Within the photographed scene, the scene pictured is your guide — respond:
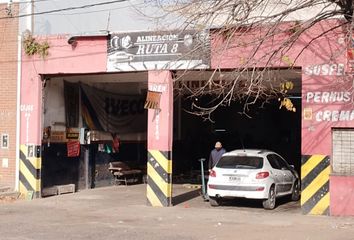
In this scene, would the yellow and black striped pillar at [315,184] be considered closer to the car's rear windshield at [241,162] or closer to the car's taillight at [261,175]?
the car's taillight at [261,175]

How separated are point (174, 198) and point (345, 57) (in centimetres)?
680

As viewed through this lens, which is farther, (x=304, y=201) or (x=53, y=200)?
(x=53, y=200)

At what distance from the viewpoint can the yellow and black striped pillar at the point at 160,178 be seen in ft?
53.2

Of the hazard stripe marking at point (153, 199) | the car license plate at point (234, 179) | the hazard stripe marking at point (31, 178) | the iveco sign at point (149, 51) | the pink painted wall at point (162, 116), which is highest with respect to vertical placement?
the iveco sign at point (149, 51)

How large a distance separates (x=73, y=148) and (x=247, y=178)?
7.21 m

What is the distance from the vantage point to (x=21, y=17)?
18.7 metres

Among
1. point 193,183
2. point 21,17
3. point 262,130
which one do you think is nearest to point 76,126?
point 21,17

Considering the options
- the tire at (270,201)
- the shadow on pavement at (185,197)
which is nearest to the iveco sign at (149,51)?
the tire at (270,201)

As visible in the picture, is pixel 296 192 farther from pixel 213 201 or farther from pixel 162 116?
pixel 162 116

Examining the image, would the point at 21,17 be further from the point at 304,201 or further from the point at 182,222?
the point at 304,201

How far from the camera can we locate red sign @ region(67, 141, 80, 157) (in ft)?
66.0

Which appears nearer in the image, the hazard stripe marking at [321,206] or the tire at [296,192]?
the hazard stripe marking at [321,206]

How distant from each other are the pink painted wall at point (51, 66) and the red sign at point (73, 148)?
1925 mm

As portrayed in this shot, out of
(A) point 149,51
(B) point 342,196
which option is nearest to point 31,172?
(A) point 149,51
